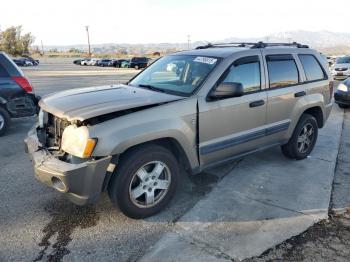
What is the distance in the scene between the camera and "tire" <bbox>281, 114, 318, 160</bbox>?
5.31m

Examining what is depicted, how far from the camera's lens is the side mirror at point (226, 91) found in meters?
3.81

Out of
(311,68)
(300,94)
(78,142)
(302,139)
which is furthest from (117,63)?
(78,142)

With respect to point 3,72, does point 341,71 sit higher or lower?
lower

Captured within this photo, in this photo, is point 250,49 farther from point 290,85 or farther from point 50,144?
point 50,144

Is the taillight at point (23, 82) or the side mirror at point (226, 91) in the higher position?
the side mirror at point (226, 91)

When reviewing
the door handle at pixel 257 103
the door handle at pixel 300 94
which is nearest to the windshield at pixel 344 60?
the door handle at pixel 300 94

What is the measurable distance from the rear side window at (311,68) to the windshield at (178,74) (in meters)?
1.83

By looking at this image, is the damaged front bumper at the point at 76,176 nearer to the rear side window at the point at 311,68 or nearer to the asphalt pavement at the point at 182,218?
the asphalt pavement at the point at 182,218

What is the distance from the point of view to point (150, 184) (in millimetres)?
3666

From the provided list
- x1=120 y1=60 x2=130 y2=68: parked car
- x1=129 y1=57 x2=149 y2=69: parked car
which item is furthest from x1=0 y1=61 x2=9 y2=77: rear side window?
x1=120 y1=60 x2=130 y2=68: parked car

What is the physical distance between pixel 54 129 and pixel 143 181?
1.11 m

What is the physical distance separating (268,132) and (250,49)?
1151mm

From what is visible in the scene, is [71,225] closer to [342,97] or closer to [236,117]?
[236,117]

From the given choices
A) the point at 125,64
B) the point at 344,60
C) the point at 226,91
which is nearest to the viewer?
the point at 226,91
